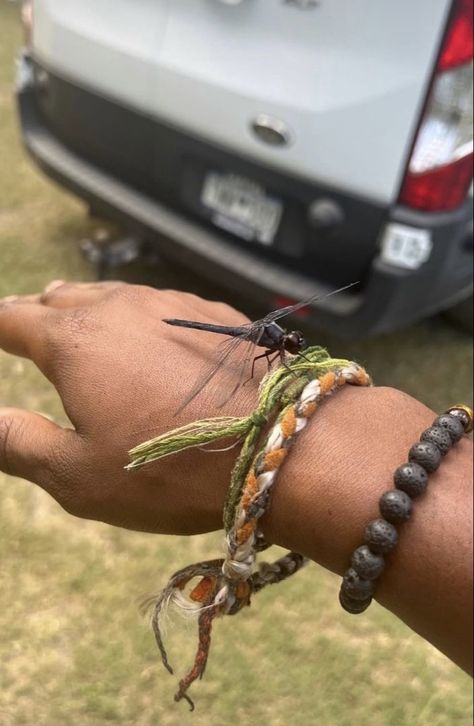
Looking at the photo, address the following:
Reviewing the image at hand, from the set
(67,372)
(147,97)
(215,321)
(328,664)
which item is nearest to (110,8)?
(147,97)

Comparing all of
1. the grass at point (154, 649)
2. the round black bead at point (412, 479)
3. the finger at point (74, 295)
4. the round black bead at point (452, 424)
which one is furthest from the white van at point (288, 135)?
the round black bead at point (412, 479)

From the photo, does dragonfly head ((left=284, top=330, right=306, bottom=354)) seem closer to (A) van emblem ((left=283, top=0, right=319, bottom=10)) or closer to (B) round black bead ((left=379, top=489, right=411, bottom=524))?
(B) round black bead ((left=379, top=489, right=411, bottom=524))

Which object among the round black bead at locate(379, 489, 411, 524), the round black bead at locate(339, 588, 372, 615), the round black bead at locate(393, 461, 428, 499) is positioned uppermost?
the round black bead at locate(393, 461, 428, 499)

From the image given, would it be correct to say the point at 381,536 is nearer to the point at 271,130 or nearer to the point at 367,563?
the point at 367,563

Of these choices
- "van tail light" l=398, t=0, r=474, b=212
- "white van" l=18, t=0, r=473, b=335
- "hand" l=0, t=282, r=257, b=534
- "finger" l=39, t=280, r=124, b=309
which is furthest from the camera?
"white van" l=18, t=0, r=473, b=335

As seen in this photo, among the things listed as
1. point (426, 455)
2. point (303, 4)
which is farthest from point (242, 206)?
point (426, 455)

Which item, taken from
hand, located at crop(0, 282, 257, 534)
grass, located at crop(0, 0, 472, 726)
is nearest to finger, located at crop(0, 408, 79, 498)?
hand, located at crop(0, 282, 257, 534)

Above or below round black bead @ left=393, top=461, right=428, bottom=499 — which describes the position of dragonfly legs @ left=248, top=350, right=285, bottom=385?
below

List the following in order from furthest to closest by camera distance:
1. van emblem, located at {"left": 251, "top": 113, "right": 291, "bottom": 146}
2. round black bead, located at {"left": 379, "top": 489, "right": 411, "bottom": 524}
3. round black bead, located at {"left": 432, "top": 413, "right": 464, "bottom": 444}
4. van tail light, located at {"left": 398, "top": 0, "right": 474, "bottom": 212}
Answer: van emblem, located at {"left": 251, "top": 113, "right": 291, "bottom": 146} → van tail light, located at {"left": 398, "top": 0, "right": 474, "bottom": 212} → round black bead, located at {"left": 432, "top": 413, "right": 464, "bottom": 444} → round black bead, located at {"left": 379, "top": 489, "right": 411, "bottom": 524}
